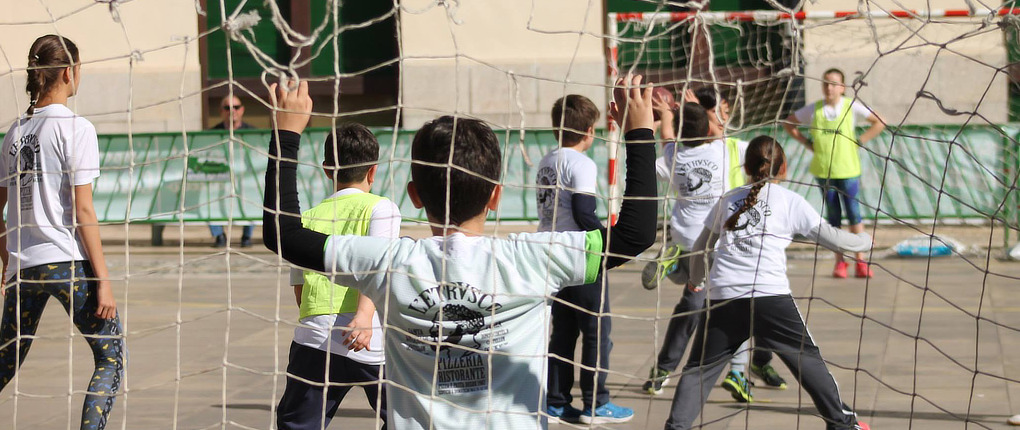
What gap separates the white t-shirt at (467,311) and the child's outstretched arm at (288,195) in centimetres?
7

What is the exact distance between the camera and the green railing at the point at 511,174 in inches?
451

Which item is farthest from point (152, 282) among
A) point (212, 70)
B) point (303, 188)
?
point (212, 70)

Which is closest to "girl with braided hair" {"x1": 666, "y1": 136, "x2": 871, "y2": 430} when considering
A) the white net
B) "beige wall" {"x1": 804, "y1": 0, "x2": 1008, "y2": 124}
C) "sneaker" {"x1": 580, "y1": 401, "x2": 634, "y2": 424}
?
the white net

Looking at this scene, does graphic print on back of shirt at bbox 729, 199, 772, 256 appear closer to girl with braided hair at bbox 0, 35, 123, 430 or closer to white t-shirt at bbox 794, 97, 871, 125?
girl with braided hair at bbox 0, 35, 123, 430

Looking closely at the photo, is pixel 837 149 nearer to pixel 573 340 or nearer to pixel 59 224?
pixel 573 340

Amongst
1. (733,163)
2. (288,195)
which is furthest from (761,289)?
(288,195)

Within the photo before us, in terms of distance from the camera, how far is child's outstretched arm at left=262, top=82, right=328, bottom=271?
2.67 metres

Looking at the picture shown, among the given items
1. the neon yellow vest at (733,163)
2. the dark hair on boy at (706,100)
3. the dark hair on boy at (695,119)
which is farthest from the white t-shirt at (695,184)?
the dark hair on boy at (706,100)

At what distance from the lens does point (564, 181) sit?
16.4 ft

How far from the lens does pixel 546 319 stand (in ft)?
8.92

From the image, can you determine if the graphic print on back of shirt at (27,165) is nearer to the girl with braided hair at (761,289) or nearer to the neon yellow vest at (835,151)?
the girl with braided hair at (761,289)

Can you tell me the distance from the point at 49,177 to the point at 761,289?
2.73 m

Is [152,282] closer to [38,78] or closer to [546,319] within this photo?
[38,78]

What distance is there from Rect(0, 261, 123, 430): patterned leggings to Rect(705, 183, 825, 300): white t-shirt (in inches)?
93.2
